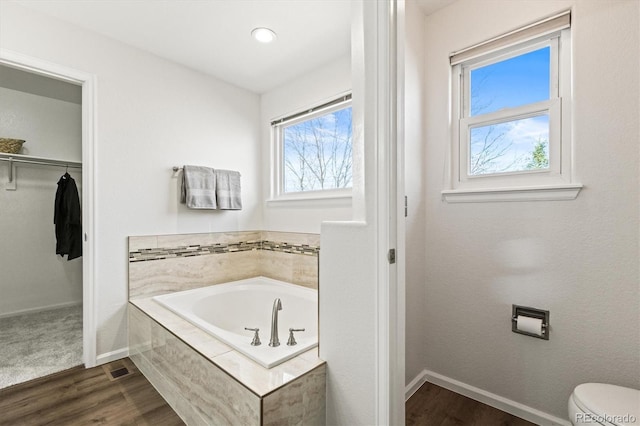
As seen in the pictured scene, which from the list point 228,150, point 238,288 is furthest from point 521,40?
point 238,288

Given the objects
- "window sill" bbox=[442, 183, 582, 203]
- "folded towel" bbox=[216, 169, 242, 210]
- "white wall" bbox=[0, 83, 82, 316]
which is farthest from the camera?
"white wall" bbox=[0, 83, 82, 316]

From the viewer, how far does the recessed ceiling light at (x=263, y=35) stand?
2.13 metres

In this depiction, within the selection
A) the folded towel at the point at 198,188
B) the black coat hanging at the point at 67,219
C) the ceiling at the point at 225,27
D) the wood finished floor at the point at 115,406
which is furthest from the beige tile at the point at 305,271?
the black coat hanging at the point at 67,219

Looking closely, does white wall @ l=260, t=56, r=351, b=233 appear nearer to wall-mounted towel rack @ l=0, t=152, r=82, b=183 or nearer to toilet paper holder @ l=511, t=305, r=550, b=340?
toilet paper holder @ l=511, t=305, r=550, b=340

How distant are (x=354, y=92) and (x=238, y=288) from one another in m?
2.03

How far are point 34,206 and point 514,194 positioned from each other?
446 centimetres

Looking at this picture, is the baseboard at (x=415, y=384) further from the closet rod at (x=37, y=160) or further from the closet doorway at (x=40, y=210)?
the closet rod at (x=37, y=160)

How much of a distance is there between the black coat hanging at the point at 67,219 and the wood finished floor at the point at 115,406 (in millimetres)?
1654

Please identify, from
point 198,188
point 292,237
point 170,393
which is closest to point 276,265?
point 292,237

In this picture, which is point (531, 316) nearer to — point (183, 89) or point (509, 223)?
point (509, 223)

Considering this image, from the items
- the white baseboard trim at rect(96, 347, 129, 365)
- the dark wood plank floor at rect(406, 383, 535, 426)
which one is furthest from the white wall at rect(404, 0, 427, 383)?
the white baseboard trim at rect(96, 347, 129, 365)

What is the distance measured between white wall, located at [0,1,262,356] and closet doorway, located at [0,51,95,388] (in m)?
0.81

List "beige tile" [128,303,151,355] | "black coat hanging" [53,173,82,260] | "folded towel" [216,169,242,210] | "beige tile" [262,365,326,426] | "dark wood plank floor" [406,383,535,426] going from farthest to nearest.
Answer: "black coat hanging" [53,173,82,260], "folded towel" [216,169,242,210], "beige tile" [128,303,151,355], "dark wood plank floor" [406,383,535,426], "beige tile" [262,365,326,426]

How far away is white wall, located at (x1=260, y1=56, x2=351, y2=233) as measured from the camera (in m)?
2.47
